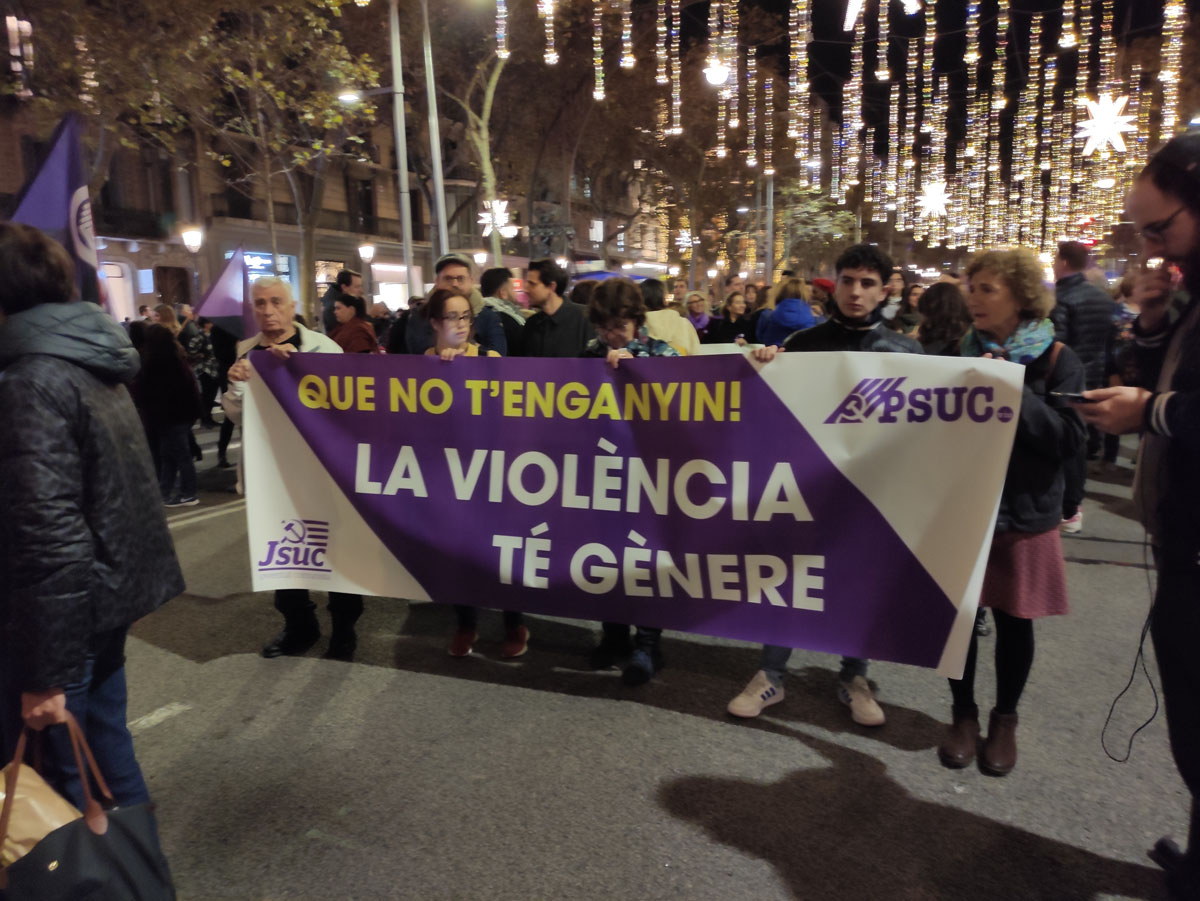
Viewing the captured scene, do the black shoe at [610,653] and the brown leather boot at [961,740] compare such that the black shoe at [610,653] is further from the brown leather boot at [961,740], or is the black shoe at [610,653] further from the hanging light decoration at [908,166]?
the hanging light decoration at [908,166]

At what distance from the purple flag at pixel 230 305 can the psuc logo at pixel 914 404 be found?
761 cm

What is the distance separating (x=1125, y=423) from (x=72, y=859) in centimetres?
252

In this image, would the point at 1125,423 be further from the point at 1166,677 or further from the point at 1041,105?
the point at 1041,105

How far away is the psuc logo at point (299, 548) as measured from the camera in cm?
388

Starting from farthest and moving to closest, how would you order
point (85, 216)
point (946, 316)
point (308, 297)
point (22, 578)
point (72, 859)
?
point (308, 297) → point (946, 316) → point (85, 216) → point (22, 578) → point (72, 859)

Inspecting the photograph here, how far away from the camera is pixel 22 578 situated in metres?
1.95

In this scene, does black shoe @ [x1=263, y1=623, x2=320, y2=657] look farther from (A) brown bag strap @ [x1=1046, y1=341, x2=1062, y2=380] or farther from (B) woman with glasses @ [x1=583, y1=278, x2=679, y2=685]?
(A) brown bag strap @ [x1=1046, y1=341, x2=1062, y2=380]

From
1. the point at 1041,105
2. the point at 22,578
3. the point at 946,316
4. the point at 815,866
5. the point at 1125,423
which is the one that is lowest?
the point at 815,866

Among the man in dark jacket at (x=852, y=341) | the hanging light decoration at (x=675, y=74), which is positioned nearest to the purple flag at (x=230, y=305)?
the man in dark jacket at (x=852, y=341)

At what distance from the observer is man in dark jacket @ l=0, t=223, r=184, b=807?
195 centimetres

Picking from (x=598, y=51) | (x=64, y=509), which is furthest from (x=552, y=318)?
(x=598, y=51)

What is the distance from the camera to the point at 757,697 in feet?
11.4

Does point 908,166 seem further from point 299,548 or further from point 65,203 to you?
point 65,203

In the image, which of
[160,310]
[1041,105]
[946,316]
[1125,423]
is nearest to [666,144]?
[1041,105]
